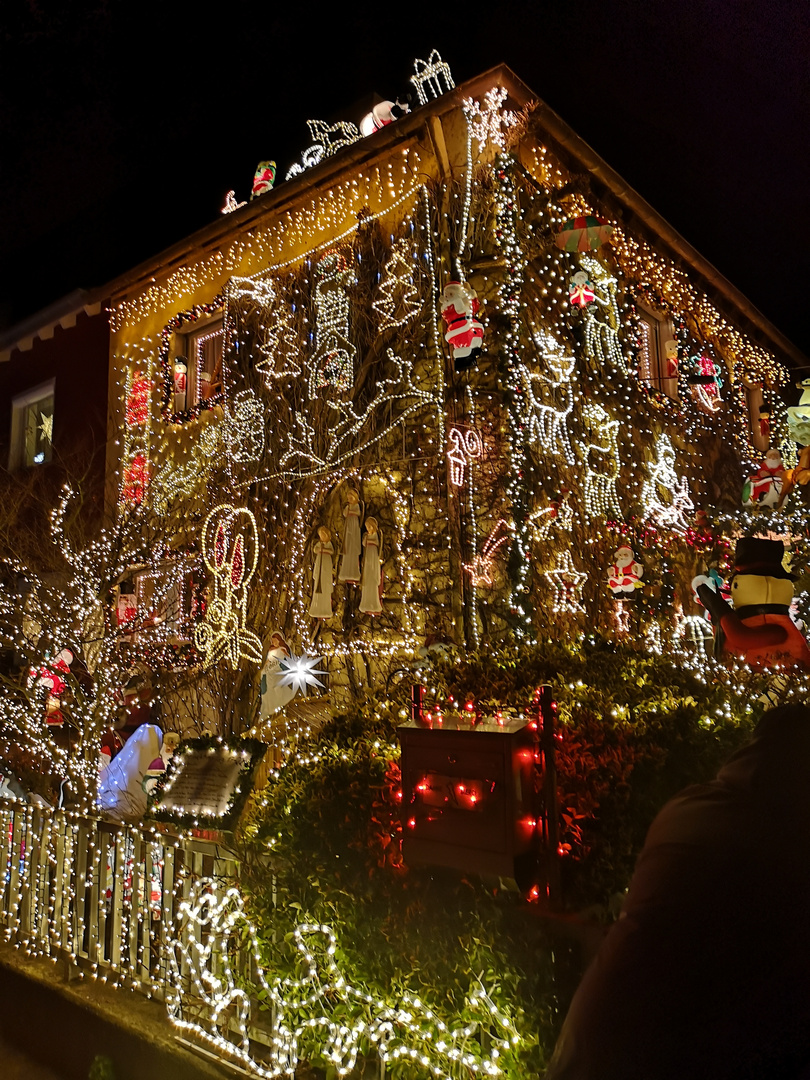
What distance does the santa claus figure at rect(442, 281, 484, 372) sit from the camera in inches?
307

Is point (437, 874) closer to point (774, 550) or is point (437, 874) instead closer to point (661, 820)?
point (661, 820)

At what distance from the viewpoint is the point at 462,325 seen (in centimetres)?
781

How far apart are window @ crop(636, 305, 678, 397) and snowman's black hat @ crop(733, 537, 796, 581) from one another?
5.55m

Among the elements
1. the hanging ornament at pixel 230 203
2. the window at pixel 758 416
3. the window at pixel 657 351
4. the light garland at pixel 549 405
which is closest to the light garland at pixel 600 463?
the light garland at pixel 549 405

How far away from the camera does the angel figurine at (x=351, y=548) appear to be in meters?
8.59

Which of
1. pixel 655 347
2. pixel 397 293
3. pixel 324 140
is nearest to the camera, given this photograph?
pixel 397 293

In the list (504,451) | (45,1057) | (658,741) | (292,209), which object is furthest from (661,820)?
(292,209)

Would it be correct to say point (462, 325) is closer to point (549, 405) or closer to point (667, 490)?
point (549, 405)

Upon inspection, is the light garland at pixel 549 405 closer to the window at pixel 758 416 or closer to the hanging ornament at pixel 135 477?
the window at pixel 758 416

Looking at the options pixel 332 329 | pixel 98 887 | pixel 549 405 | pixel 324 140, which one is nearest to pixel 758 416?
pixel 549 405

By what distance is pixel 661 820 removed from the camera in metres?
1.78

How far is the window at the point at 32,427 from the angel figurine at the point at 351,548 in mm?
8079

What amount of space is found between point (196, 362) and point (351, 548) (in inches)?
209

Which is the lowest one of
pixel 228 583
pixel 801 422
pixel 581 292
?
pixel 228 583
